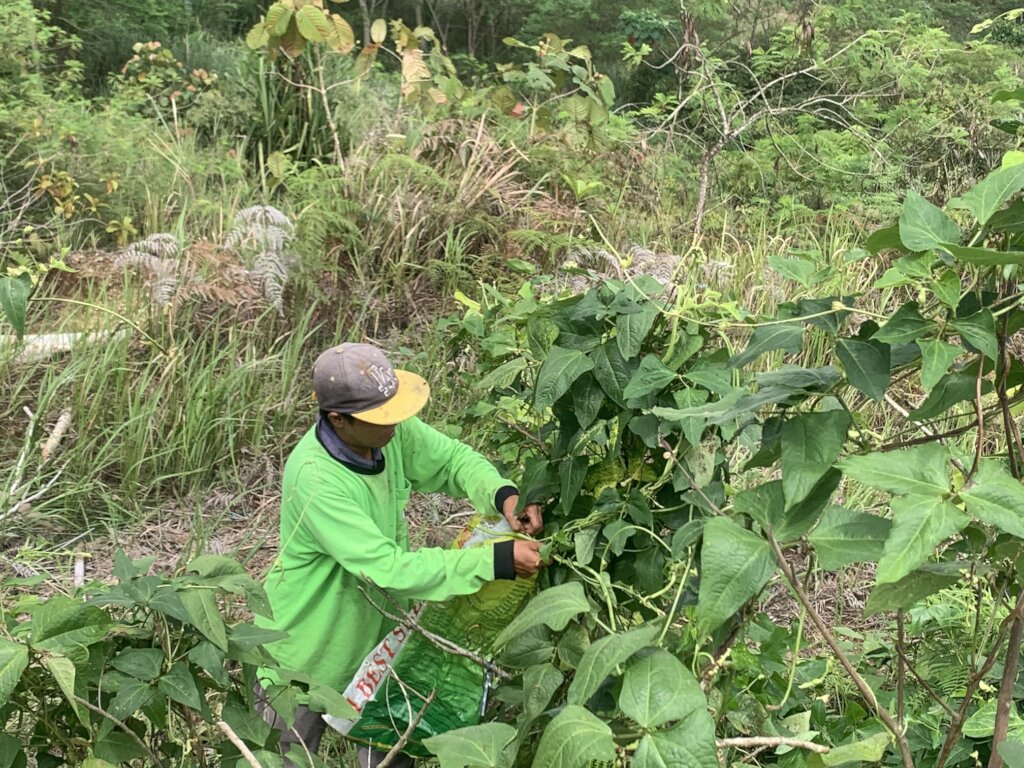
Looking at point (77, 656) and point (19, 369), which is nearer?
point (77, 656)

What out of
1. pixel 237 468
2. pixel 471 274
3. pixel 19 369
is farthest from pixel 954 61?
pixel 19 369

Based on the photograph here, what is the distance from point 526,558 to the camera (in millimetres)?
1567

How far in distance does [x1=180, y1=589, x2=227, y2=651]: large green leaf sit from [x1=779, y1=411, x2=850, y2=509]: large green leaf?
0.75 meters

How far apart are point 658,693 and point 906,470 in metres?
0.34

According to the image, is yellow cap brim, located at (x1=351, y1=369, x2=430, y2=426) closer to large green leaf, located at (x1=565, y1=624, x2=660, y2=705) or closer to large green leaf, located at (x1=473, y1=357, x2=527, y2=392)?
large green leaf, located at (x1=473, y1=357, x2=527, y2=392)

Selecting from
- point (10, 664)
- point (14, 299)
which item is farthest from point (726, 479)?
point (14, 299)

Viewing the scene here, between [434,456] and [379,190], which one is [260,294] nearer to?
[379,190]

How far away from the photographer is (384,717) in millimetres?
1845

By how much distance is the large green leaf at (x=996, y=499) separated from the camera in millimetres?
737

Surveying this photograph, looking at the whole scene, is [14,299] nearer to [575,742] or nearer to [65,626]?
[65,626]

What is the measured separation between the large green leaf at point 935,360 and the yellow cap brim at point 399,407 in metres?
1.18

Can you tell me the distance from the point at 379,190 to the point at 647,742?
3.92 metres

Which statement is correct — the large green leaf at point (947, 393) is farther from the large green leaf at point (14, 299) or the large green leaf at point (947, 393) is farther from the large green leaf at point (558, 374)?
the large green leaf at point (14, 299)

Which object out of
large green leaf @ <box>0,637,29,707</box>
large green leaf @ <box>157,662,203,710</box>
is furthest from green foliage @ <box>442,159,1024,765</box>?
large green leaf @ <box>0,637,29,707</box>
